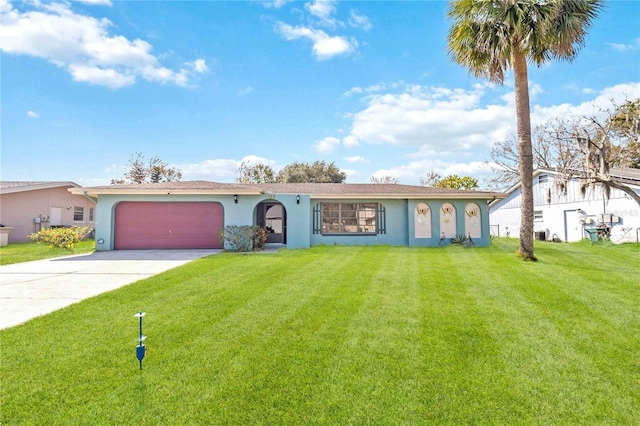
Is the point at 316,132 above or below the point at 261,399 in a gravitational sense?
above

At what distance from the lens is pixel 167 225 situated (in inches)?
543

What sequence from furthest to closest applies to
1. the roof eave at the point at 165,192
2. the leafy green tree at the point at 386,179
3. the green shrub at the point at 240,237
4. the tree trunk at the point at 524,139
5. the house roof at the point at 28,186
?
the leafy green tree at the point at 386,179 → the house roof at the point at 28,186 → the roof eave at the point at 165,192 → the green shrub at the point at 240,237 → the tree trunk at the point at 524,139

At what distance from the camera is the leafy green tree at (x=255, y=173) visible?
35.3 metres

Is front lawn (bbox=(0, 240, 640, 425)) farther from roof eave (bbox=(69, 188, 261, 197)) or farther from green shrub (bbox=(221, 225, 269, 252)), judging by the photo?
roof eave (bbox=(69, 188, 261, 197))

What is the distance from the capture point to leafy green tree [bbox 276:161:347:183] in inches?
1256

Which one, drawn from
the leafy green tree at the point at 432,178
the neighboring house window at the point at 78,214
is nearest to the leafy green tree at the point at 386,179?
the leafy green tree at the point at 432,178

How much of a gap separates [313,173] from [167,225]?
64.4ft

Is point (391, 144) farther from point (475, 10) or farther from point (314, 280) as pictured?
point (314, 280)

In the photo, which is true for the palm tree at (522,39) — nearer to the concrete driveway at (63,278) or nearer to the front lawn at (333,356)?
the front lawn at (333,356)

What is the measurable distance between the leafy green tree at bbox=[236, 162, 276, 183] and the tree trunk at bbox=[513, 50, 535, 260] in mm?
27047

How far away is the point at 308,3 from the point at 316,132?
9.92 meters

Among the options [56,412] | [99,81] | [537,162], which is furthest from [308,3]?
[537,162]

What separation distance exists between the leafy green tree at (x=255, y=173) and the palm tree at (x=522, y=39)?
26.2 m

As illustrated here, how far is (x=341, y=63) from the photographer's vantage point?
14.6m
